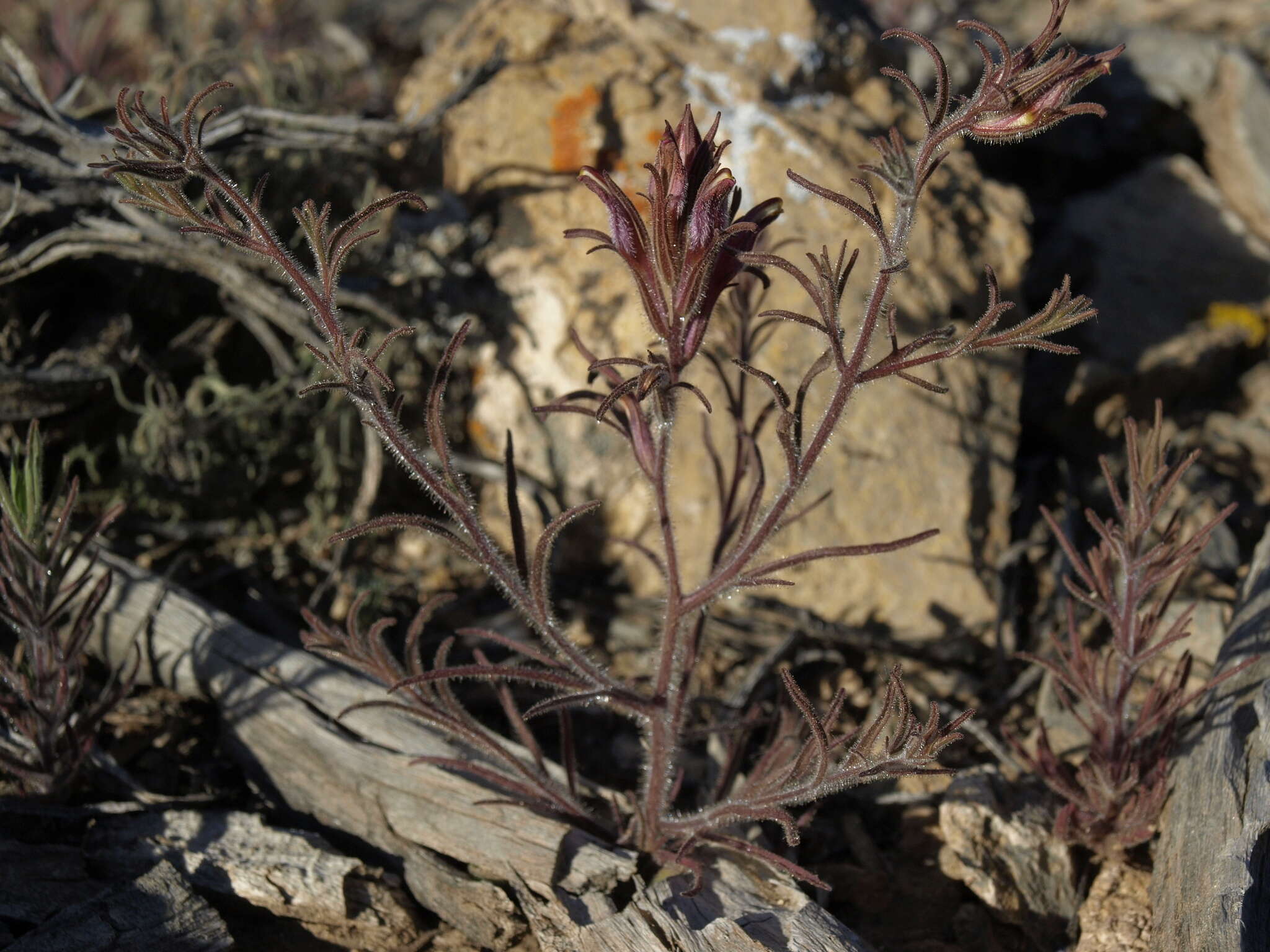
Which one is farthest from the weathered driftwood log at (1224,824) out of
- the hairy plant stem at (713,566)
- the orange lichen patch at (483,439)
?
the orange lichen patch at (483,439)

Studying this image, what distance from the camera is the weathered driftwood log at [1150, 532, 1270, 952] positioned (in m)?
2.21

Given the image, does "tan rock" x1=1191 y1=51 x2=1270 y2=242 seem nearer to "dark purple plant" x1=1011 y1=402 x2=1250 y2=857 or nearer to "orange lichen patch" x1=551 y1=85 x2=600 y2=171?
"dark purple plant" x1=1011 y1=402 x2=1250 y2=857

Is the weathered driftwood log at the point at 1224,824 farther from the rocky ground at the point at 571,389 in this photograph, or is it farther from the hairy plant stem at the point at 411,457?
the hairy plant stem at the point at 411,457

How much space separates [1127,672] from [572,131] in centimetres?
254

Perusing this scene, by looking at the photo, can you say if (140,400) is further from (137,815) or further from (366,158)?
(137,815)

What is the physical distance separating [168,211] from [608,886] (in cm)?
184

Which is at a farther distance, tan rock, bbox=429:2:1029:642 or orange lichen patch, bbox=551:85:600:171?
orange lichen patch, bbox=551:85:600:171

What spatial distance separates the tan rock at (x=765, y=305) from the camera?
3.55 m

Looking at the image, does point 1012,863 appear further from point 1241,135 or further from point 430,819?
point 1241,135

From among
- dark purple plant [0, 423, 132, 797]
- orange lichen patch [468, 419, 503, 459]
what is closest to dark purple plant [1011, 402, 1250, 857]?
orange lichen patch [468, 419, 503, 459]

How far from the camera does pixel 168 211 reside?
1919 mm

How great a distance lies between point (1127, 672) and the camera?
2.59 m

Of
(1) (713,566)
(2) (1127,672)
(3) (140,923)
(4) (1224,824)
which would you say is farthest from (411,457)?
(4) (1224,824)

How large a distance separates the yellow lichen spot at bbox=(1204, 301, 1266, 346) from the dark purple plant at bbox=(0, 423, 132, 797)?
4.45 m
